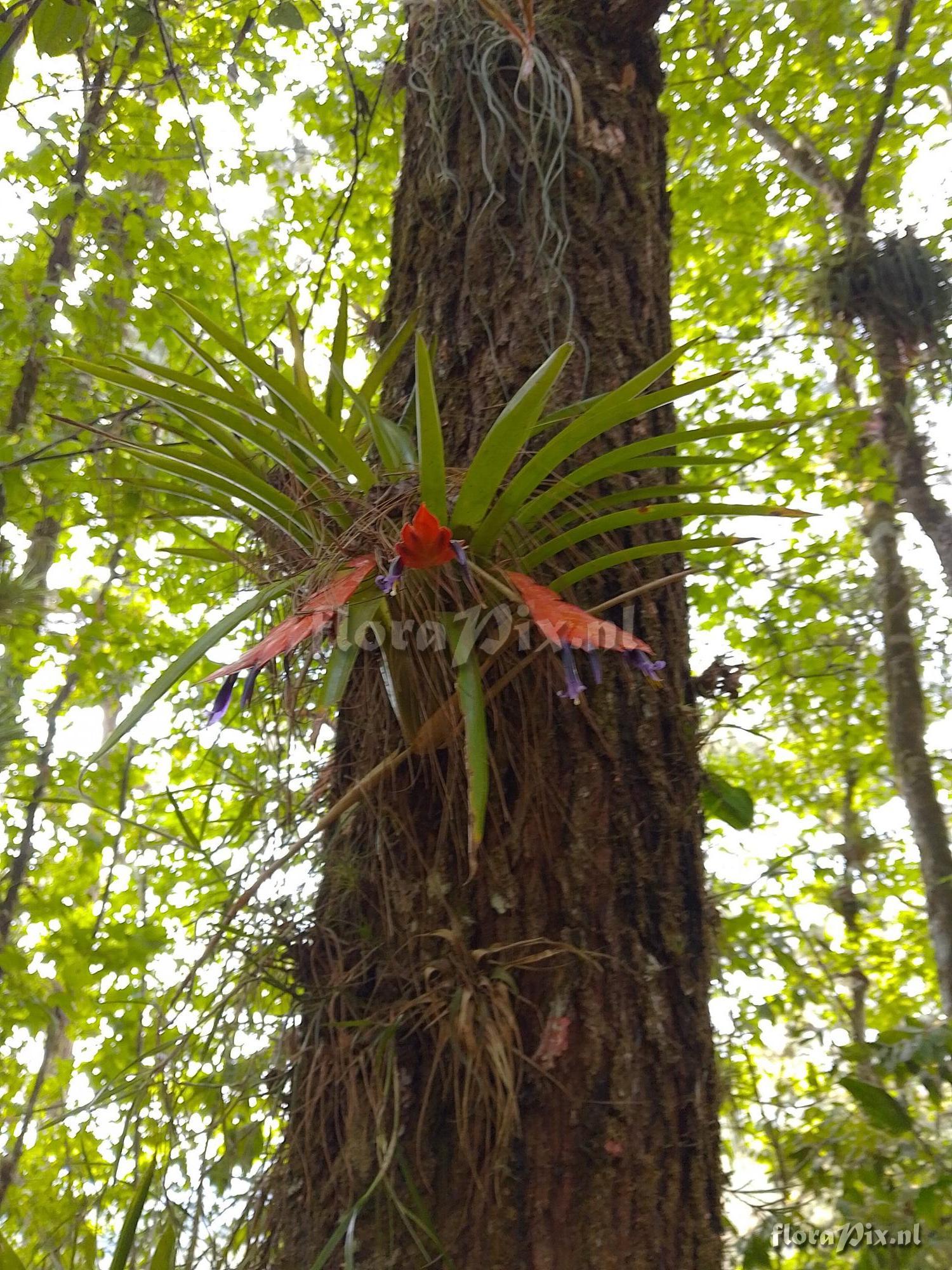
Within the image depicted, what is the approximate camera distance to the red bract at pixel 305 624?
875 millimetres

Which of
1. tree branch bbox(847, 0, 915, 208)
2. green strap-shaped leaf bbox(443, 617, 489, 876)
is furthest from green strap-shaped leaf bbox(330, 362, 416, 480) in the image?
tree branch bbox(847, 0, 915, 208)

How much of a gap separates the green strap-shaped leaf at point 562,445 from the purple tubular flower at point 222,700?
294 mm

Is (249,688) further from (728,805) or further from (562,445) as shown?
(728,805)

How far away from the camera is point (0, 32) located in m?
1.02

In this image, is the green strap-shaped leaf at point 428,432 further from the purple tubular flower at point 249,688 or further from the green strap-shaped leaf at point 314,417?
the purple tubular flower at point 249,688

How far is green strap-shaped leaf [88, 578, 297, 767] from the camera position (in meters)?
0.92

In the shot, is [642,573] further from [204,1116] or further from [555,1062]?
[204,1116]

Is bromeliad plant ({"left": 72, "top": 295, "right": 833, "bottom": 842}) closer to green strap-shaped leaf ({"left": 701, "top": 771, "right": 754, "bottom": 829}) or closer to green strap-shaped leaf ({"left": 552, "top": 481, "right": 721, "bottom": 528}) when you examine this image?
green strap-shaped leaf ({"left": 552, "top": 481, "right": 721, "bottom": 528})

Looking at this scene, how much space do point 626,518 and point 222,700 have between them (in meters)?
0.49

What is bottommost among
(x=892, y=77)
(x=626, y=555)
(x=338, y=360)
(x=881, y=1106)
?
(x=881, y=1106)

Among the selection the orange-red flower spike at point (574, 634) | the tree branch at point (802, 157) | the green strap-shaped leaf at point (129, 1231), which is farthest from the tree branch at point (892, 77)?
the green strap-shaped leaf at point (129, 1231)

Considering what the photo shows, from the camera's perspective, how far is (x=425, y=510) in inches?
33.4

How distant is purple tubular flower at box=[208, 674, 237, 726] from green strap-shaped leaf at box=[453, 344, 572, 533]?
312 mm

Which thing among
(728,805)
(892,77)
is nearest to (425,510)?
(728,805)
